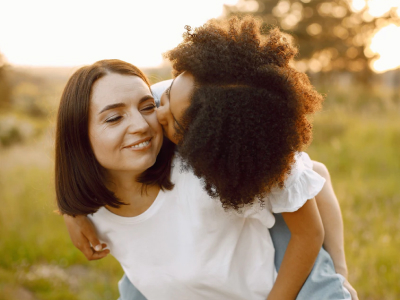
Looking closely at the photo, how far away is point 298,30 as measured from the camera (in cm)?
1430

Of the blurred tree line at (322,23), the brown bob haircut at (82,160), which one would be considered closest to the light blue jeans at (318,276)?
the brown bob haircut at (82,160)

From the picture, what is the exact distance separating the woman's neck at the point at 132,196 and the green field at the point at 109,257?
0.42 m

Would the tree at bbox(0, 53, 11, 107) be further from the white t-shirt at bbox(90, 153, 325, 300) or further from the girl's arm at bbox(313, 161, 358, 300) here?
the girl's arm at bbox(313, 161, 358, 300)

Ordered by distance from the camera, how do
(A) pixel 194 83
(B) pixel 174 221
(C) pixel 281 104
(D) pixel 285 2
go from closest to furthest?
(C) pixel 281 104 → (A) pixel 194 83 → (B) pixel 174 221 → (D) pixel 285 2

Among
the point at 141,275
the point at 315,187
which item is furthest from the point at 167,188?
the point at 315,187

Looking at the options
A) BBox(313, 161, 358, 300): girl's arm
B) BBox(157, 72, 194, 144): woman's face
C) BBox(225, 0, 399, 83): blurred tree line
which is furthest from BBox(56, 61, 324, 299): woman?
BBox(225, 0, 399, 83): blurred tree line

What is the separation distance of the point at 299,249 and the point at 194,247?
49 centimetres

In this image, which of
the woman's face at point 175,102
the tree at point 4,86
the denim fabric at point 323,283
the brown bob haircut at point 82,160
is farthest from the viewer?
the tree at point 4,86

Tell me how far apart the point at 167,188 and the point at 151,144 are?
9.8 inches

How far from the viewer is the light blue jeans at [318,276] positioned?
1.59 metres

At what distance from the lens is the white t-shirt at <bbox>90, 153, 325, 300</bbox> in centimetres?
171

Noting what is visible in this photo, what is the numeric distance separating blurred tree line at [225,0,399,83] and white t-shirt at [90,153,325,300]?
43.0 ft

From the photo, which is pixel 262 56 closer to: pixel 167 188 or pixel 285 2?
pixel 167 188

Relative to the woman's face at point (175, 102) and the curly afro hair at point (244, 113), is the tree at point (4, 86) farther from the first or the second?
the curly afro hair at point (244, 113)
